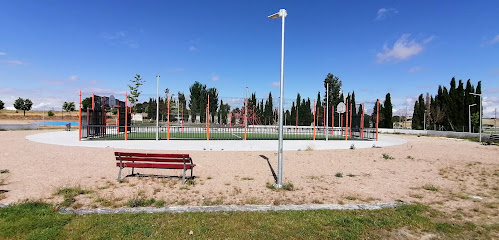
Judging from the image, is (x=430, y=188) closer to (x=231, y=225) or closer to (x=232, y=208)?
(x=232, y=208)

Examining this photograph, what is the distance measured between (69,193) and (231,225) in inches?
162

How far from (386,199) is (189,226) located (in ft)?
14.6

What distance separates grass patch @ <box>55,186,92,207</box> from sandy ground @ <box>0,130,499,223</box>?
0.43ft

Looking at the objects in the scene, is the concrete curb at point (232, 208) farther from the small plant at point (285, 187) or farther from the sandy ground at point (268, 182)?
the small plant at point (285, 187)

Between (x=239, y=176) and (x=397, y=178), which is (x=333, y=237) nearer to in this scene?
(x=239, y=176)

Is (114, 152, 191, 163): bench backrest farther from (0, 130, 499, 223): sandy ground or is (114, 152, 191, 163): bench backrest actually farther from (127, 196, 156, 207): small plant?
(127, 196, 156, 207): small plant

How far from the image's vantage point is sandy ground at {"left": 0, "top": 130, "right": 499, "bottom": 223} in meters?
5.70

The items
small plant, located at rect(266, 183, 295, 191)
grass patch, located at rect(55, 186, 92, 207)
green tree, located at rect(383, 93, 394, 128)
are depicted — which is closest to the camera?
grass patch, located at rect(55, 186, 92, 207)

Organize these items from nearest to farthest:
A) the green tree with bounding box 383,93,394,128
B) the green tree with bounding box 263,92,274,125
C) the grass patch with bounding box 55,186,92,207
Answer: the grass patch with bounding box 55,186,92,207 < the green tree with bounding box 383,93,394,128 < the green tree with bounding box 263,92,274,125

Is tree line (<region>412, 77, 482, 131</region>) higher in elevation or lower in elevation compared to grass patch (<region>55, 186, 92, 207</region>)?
higher

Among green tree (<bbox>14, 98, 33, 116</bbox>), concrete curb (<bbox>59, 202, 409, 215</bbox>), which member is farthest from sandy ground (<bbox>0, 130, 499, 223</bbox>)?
green tree (<bbox>14, 98, 33, 116</bbox>)

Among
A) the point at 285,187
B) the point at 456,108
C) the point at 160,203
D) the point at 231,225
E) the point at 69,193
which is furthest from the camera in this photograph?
the point at 456,108

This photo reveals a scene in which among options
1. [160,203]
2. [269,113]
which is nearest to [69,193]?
[160,203]

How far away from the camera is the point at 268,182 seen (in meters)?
7.33
